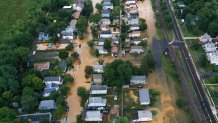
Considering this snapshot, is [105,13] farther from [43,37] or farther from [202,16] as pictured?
[202,16]

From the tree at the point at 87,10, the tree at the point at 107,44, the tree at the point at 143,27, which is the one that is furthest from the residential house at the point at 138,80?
the tree at the point at 87,10

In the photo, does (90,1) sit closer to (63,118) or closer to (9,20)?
(9,20)

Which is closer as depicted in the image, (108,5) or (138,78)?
(138,78)

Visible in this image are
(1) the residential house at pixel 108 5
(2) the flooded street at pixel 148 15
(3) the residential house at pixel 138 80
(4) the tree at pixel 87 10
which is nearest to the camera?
(3) the residential house at pixel 138 80

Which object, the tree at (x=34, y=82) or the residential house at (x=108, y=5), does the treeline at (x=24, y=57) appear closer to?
the tree at (x=34, y=82)

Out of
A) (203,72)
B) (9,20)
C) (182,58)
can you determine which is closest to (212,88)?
(203,72)

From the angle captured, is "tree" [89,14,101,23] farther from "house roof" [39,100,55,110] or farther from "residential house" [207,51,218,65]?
"house roof" [39,100,55,110]

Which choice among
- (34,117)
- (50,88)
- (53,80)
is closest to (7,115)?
(34,117)
